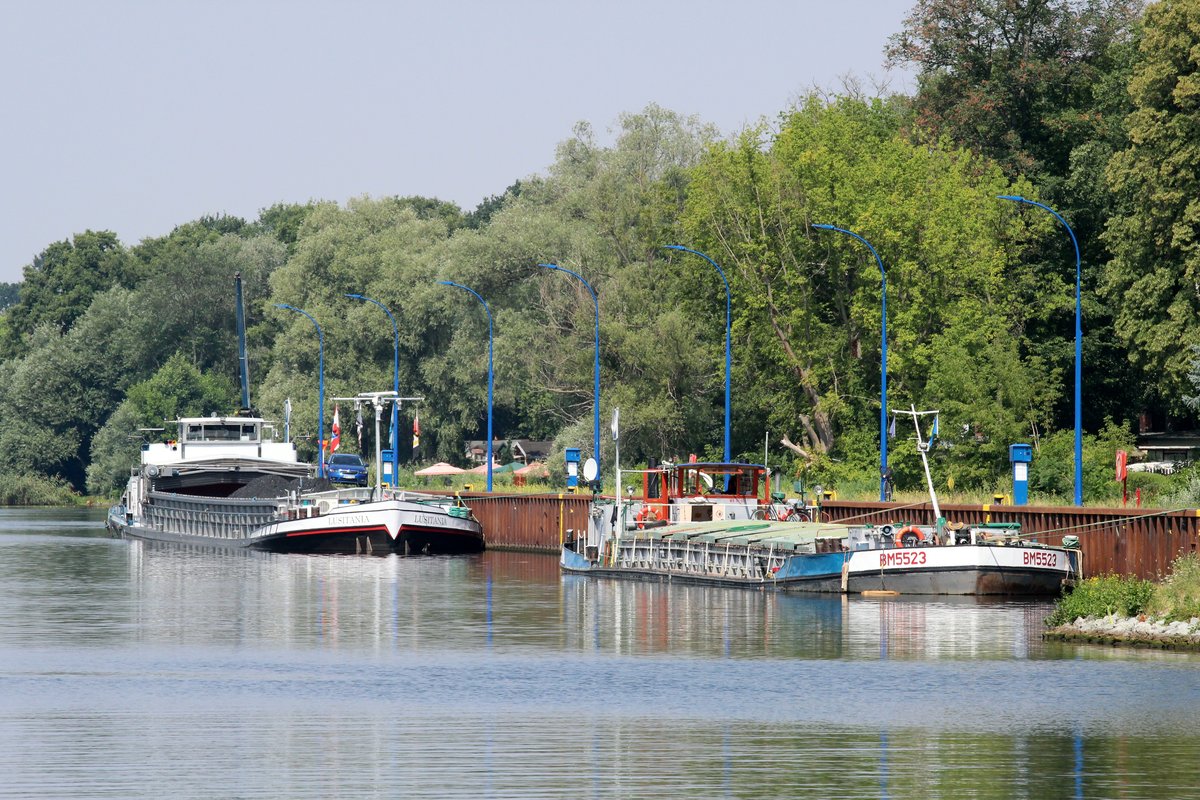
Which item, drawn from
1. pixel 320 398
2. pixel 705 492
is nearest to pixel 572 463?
pixel 705 492

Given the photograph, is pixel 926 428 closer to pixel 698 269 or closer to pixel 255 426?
pixel 698 269

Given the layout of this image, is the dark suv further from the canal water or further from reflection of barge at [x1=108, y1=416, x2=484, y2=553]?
the canal water

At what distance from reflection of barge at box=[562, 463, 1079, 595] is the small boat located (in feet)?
46.8

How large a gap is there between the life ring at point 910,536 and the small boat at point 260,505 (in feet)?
101

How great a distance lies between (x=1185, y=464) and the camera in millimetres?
71625

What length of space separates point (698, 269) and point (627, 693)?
60473 millimetres

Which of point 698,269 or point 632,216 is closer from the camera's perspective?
point 698,269

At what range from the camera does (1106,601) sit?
3941 centimetres

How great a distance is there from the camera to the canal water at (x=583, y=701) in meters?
23.1

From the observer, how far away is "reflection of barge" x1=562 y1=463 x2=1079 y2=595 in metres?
A: 50.1

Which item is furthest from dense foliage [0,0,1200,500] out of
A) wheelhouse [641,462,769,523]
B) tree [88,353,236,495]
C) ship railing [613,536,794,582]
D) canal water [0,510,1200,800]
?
tree [88,353,236,495]

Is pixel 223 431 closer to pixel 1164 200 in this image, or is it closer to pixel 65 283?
pixel 1164 200

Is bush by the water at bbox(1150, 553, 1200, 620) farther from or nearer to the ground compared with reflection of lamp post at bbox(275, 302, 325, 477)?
nearer to the ground

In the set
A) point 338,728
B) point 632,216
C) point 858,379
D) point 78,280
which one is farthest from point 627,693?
point 78,280
